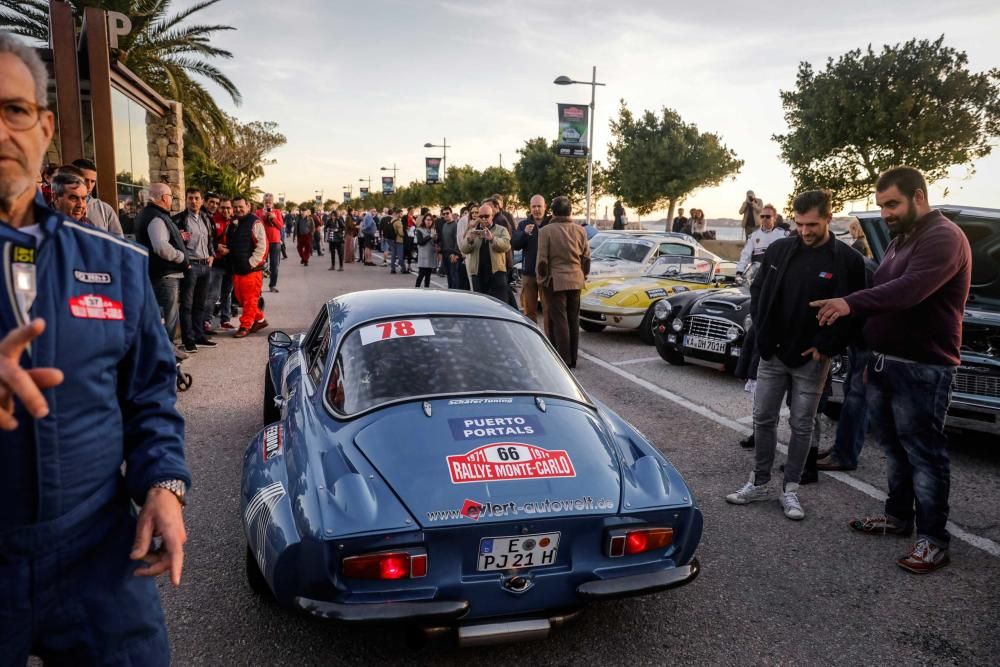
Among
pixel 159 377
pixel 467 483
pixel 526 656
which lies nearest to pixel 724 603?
pixel 526 656

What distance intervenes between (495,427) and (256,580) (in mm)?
1267

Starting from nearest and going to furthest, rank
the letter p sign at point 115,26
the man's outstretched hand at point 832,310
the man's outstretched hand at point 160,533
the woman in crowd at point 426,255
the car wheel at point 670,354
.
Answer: the man's outstretched hand at point 160,533
the man's outstretched hand at point 832,310
the car wheel at point 670,354
the letter p sign at point 115,26
the woman in crowd at point 426,255

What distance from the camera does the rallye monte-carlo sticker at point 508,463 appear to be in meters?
2.62

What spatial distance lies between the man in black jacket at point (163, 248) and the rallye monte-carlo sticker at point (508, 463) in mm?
5512

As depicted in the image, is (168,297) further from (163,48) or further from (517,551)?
(163,48)

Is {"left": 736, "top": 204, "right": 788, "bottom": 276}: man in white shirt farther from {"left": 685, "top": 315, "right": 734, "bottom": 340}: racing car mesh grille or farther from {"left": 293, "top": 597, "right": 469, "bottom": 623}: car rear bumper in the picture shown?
{"left": 293, "top": 597, "right": 469, "bottom": 623}: car rear bumper

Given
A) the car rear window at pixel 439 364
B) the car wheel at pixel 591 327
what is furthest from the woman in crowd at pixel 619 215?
the car rear window at pixel 439 364

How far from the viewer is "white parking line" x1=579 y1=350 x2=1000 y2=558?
3978mm

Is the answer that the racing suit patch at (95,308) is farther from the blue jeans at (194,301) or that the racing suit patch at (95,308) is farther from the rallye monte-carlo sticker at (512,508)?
the blue jeans at (194,301)

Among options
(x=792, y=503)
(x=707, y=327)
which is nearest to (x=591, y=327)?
(x=707, y=327)

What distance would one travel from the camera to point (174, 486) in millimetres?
1501

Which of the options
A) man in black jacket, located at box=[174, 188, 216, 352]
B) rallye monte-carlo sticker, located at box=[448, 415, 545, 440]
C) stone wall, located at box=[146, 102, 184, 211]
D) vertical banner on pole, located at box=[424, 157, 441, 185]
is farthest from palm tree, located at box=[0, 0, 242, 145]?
vertical banner on pole, located at box=[424, 157, 441, 185]

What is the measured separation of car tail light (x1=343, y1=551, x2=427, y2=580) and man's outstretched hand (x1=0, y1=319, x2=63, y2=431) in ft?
4.94

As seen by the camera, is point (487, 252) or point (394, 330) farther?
point (487, 252)
